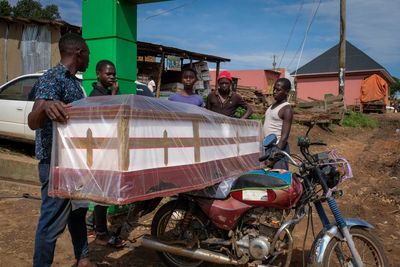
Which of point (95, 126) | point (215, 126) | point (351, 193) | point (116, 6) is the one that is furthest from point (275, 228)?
point (351, 193)

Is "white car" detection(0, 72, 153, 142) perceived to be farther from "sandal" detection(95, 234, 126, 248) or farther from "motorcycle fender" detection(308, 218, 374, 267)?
"motorcycle fender" detection(308, 218, 374, 267)

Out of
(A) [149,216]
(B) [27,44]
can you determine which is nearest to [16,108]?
(A) [149,216]

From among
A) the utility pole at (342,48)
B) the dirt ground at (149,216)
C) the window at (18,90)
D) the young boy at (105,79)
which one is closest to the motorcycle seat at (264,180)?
the dirt ground at (149,216)

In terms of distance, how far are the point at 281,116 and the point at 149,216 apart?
6.62 ft

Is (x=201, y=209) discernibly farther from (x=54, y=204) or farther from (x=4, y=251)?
(x=4, y=251)

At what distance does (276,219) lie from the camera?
10.3 feet

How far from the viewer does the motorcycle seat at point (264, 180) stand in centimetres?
307

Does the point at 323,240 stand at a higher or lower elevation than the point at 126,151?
lower

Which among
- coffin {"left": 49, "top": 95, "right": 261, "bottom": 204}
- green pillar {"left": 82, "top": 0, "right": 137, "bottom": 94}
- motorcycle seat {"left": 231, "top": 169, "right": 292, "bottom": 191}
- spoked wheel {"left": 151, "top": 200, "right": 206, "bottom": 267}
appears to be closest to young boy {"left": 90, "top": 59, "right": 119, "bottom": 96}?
green pillar {"left": 82, "top": 0, "right": 137, "bottom": 94}

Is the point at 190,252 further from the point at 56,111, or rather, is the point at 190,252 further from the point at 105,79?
the point at 105,79

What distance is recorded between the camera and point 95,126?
2.59 metres

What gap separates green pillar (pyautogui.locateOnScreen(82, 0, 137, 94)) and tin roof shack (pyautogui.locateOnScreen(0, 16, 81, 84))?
6858 mm

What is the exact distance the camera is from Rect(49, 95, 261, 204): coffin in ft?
8.16

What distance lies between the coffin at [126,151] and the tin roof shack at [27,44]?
30.2ft
